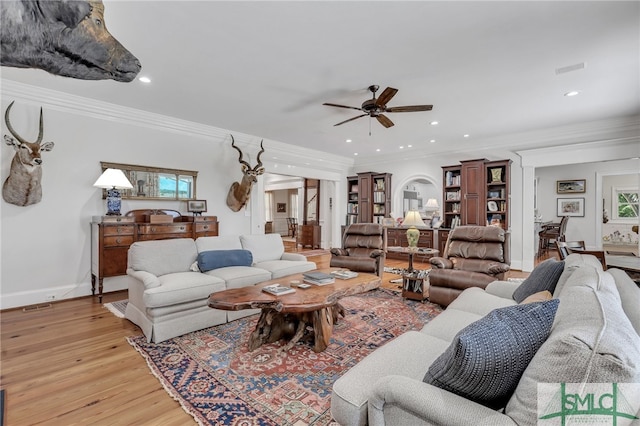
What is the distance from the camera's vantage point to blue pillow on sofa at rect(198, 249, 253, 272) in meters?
3.54

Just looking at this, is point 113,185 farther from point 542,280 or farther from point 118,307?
point 542,280

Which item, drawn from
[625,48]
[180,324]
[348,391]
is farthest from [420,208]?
[348,391]

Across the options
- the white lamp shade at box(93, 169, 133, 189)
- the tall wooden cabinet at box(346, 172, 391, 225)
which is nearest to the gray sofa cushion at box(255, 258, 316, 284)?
the white lamp shade at box(93, 169, 133, 189)

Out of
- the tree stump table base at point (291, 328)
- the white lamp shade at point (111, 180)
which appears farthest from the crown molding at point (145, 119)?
the tree stump table base at point (291, 328)

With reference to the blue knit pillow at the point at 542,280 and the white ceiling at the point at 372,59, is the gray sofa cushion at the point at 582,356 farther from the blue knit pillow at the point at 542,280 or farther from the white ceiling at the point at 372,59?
the white ceiling at the point at 372,59

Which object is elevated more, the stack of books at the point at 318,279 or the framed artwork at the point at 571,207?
the framed artwork at the point at 571,207

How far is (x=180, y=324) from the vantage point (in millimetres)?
2824

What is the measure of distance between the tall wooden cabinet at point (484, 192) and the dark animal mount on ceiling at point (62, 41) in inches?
251

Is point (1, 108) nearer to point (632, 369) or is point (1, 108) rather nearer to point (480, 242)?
point (632, 369)

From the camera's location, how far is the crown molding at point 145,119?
3.76m

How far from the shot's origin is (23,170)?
352 cm

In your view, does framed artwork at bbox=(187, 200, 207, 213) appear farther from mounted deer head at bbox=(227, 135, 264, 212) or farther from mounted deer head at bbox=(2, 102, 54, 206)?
mounted deer head at bbox=(2, 102, 54, 206)

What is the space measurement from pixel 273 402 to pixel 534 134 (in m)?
6.52

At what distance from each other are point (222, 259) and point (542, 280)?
3225mm
